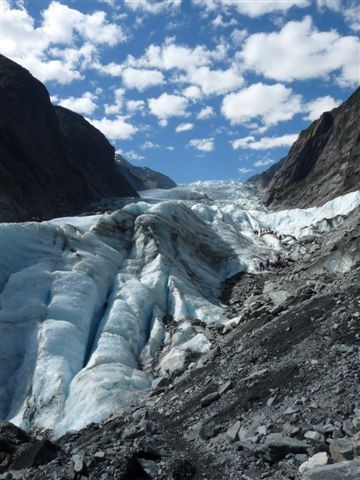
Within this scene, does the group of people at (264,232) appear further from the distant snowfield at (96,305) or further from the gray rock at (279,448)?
the gray rock at (279,448)

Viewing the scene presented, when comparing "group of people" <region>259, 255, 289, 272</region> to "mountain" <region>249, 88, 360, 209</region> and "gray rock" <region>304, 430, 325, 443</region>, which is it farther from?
"mountain" <region>249, 88, 360, 209</region>

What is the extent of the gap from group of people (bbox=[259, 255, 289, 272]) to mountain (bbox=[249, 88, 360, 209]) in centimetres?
4827

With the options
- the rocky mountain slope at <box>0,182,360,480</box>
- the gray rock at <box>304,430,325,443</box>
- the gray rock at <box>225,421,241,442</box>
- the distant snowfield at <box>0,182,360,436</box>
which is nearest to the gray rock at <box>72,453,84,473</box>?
the rocky mountain slope at <box>0,182,360,480</box>

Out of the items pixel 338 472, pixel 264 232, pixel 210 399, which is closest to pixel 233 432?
pixel 210 399

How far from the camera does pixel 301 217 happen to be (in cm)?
7350

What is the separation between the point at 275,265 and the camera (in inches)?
1822

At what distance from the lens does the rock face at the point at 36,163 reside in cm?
8581

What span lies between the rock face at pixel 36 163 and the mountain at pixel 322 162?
143 ft

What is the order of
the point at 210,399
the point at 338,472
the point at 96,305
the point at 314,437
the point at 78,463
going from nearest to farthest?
the point at 338,472 < the point at 314,437 < the point at 78,463 < the point at 210,399 < the point at 96,305

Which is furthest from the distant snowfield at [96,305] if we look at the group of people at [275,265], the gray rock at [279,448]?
the gray rock at [279,448]

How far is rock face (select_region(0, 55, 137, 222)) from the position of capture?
8581 cm

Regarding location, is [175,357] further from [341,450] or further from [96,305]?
[341,450]

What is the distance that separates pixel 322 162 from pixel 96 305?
360ft

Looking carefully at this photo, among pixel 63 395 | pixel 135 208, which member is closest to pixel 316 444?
pixel 63 395
